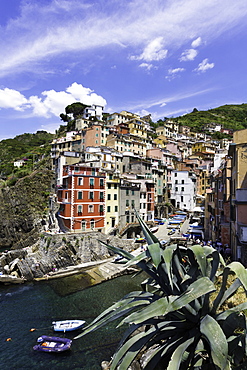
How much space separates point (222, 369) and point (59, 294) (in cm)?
2447

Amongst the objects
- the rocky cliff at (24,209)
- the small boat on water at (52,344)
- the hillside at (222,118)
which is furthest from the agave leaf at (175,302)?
the hillside at (222,118)

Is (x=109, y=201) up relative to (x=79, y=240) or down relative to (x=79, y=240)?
up

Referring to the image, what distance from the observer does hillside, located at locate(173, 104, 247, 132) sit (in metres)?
148

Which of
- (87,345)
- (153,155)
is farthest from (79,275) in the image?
(153,155)

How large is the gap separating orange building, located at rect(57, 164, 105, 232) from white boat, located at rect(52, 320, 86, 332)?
→ 715 inches

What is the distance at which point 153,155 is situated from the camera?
226ft

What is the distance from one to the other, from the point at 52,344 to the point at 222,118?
582ft

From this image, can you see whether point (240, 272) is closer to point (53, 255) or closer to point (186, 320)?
point (186, 320)

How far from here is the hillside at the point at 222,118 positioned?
147500mm

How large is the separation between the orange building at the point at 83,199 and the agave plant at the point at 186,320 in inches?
1227

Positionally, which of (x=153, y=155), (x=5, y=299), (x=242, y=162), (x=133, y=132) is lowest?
(x=5, y=299)

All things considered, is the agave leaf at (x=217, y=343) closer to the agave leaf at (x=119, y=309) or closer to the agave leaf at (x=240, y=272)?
the agave leaf at (x=240, y=272)

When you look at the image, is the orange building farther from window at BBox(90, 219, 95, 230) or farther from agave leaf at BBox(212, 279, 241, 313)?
agave leaf at BBox(212, 279, 241, 313)

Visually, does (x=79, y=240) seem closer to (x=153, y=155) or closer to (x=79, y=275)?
(x=79, y=275)
